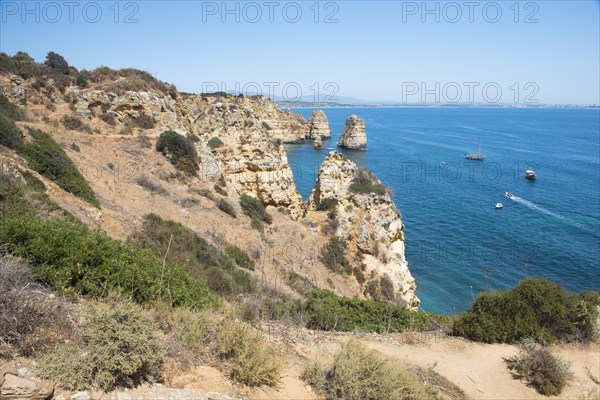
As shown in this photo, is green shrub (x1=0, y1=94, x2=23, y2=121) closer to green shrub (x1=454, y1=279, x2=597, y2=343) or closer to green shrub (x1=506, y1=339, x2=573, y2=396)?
green shrub (x1=454, y1=279, x2=597, y2=343)

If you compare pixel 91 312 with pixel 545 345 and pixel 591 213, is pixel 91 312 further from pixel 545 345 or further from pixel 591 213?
pixel 591 213

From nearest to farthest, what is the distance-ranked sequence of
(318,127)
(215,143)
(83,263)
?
(83,263) → (215,143) → (318,127)

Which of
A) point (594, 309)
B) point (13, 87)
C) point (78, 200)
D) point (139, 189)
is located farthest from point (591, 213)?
point (13, 87)

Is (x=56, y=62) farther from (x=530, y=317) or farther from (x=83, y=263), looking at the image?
(x=530, y=317)

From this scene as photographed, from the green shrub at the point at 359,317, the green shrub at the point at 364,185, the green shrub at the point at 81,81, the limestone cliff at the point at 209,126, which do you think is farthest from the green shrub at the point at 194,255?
the green shrub at the point at 81,81

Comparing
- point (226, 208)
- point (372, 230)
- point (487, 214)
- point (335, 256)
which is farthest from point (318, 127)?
point (226, 208)

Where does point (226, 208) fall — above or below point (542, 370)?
above
